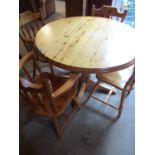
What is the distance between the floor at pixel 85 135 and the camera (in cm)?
150

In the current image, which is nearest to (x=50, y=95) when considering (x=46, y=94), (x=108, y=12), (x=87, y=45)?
(x=46, y=94)

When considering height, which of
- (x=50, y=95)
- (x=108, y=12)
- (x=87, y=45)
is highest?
(x=108, y=12)

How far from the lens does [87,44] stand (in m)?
1.44

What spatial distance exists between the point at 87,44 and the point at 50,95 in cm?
60

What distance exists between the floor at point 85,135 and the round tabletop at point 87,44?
0.73m

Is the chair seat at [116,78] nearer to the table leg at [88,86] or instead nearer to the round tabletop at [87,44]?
the round tabletop at [87,44]

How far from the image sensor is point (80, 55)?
51.5 inches

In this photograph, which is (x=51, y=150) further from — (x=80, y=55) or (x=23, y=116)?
(x=80, y=55)

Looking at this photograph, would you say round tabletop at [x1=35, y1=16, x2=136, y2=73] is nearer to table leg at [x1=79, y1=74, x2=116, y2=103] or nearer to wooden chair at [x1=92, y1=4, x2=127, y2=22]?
wooden chair at [x1=92, y1=4, x2=127, y2=22]

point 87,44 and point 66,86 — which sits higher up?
point 87,44

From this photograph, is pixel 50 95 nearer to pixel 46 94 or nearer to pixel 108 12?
pixel 46 94

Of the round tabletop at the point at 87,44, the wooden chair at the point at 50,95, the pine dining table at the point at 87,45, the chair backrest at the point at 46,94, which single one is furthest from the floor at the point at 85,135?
the round tabletop at the point at 87,44
